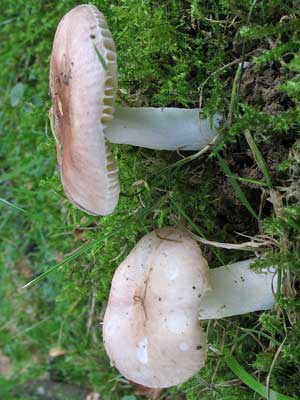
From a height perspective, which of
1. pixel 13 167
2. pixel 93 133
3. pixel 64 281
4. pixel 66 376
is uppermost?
pixel 93 133

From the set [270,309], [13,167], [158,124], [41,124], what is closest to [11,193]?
[13,167]

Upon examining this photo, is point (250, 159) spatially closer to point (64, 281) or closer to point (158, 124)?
point (158, 124)

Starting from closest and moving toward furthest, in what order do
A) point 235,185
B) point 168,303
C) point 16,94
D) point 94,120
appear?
1. point 94,120
2. point 168,303
3. point 235,185
4. point 16,94

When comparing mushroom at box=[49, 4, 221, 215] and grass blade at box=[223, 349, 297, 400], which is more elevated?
mushroom at box=[49, 4, 221, 215]

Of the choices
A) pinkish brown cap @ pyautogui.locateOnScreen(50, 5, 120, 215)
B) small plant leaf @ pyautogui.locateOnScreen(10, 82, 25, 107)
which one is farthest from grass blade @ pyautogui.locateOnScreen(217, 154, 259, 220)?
small plant leaf @ pyautogui.locateOnScreen(10, 82, 25, 107)

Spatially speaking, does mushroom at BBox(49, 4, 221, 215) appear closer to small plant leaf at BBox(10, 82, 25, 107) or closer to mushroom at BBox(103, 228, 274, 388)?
mushroom at BBox(103, 228, 274, 388)

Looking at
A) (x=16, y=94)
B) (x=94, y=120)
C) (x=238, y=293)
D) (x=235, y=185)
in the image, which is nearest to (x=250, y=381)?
(x=238, y=293)

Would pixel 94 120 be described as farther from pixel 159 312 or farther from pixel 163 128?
pixel 159 312
